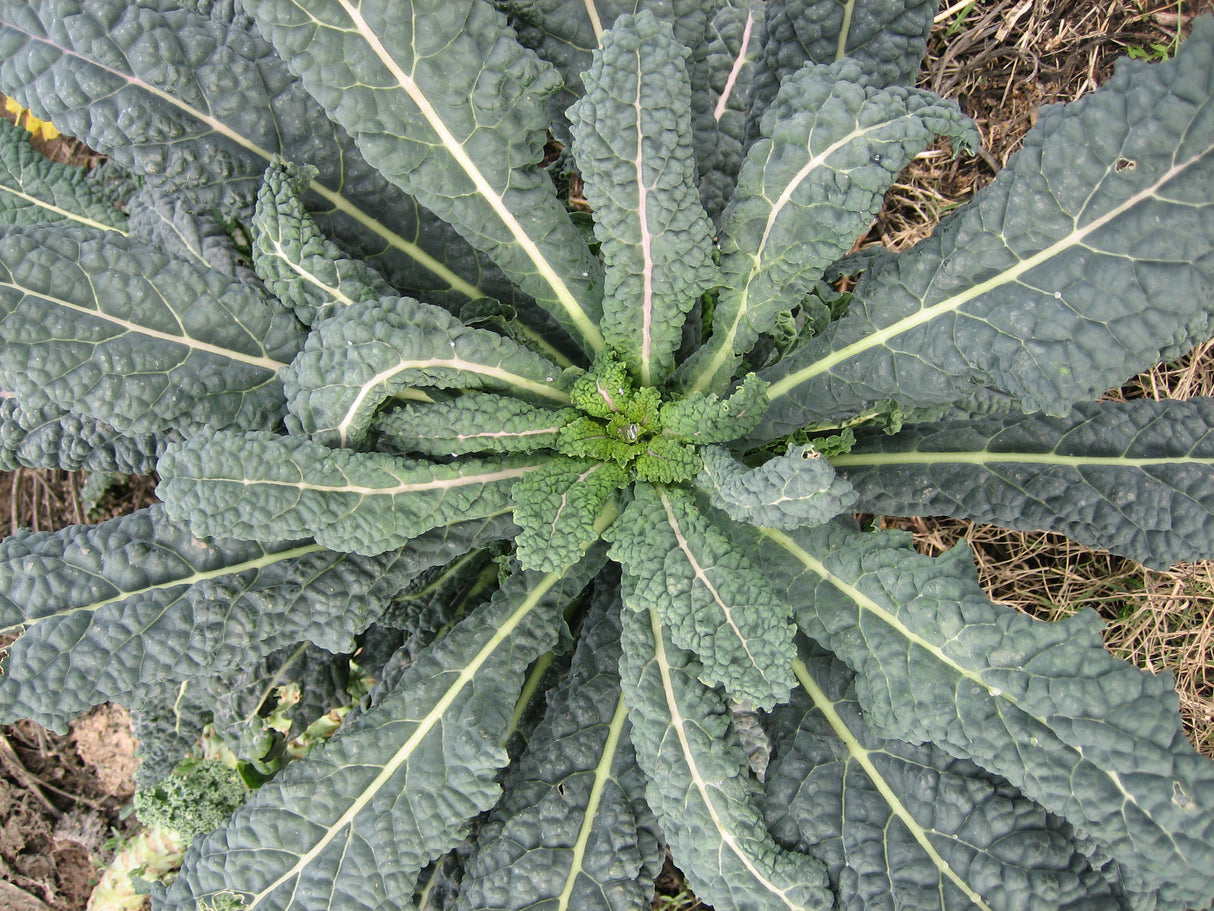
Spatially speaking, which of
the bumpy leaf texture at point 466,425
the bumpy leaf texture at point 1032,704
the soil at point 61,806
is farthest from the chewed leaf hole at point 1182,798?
the soil at point 61,806

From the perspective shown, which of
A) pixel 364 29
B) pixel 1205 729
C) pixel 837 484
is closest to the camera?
pixel 837 484

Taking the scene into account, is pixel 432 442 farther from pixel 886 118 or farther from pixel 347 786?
pixel 886 118

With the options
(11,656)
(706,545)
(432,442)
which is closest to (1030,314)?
(706,545)

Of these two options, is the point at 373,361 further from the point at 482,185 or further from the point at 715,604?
the point at 715,604

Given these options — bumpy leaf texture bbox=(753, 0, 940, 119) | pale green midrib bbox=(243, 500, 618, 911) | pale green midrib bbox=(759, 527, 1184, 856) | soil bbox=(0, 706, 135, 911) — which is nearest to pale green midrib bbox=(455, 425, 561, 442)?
pale green midrib bbox=(243, 500, 618, 911)

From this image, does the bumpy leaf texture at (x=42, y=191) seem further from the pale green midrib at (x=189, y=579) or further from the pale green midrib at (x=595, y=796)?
the pale green midrib at (x=595, y=796)

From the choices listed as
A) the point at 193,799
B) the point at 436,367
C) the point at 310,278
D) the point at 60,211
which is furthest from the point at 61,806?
the point at 436,367
